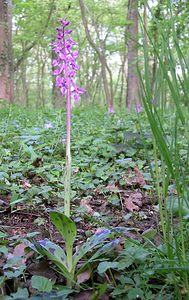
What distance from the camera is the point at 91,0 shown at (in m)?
17.1

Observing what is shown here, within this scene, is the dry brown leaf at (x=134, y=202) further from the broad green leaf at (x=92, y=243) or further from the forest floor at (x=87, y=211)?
the broad green leaf at (x=92, y=243)

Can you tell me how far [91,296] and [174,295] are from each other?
251mm

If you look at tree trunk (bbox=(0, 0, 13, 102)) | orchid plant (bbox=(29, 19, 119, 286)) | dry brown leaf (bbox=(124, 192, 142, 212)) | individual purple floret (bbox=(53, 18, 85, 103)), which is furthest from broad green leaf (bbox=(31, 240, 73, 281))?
tree trunk (bbox=(0, 0, 13, 102))

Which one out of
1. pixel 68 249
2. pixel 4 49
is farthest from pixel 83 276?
pixel 4 49

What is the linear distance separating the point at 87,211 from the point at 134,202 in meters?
0.34

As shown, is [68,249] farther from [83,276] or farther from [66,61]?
[66,61]

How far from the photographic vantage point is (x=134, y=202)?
222 centimetres

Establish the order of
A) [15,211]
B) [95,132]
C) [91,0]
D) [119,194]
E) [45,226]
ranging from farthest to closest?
1. [91,0]
2. [95,132]
3. [119,194]
4. [15,211]
5. [45,226]

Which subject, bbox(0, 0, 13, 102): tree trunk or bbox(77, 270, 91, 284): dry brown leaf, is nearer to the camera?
bbox(77, 270, 91, 284): dry brown leaf

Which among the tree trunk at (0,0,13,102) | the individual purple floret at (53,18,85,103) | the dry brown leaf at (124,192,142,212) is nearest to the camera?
the individual purple floret at (53,18,85,103)

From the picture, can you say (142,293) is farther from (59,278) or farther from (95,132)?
(95,132)

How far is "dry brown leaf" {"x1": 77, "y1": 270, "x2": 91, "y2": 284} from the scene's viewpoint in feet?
4.18

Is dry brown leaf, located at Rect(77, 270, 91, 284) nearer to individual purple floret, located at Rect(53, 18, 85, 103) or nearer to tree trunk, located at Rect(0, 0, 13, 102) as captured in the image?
individual purple floret, located at Rect(53, 18, 85, 103)

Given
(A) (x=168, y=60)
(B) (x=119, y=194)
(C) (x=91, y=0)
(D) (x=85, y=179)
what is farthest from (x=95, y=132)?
(C) (x=91, y=0)
